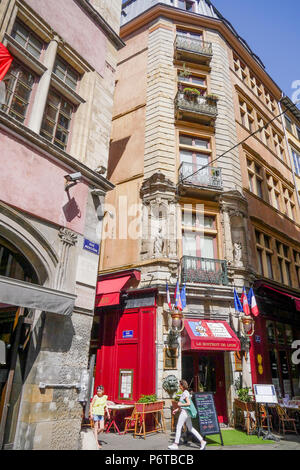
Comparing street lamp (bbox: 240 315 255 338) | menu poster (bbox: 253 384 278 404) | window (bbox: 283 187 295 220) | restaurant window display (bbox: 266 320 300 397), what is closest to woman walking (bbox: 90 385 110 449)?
menu poster (bbox: 253 384 278 404)

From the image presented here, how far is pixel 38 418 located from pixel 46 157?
19.2 feet

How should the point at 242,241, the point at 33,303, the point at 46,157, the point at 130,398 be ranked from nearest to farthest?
the point at 33,303, the point at 46,157, the point at 130,398, the point at 242,241

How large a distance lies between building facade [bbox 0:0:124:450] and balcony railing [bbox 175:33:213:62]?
8060 millimetres

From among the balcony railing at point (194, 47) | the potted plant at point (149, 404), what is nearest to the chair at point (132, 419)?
the potted plant at point (149, 404)

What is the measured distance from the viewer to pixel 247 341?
37.4ft

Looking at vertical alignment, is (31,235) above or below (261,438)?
above

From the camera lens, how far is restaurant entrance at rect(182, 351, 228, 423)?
10.7m

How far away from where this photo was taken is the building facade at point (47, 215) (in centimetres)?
617

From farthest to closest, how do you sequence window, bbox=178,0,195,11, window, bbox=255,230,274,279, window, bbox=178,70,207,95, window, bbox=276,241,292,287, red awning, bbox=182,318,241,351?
window, bbox=178,0,195,11 < window, bbox=276,241,292,287 < window, bbox=178,70,207,95 < window, bbox=255,230,274,279 < red awning, bbox=182,318,241,351

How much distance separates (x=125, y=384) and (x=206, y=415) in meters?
4.01

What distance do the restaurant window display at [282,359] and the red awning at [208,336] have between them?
11.2 feet

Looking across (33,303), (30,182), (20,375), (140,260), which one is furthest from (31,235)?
(140,260)

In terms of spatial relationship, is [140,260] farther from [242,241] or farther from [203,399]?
[203,399]

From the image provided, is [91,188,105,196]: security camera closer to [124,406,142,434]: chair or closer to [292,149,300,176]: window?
[124,406,142,434]: chair
